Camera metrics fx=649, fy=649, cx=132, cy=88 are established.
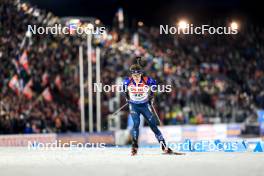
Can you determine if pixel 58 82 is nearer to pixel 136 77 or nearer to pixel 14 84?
pixel 14 84

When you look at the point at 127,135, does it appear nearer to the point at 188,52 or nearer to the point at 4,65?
the point at 4,65

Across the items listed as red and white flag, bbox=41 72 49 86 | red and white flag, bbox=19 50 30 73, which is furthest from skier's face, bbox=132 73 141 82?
A: red and white flag, bbox=41 72 49 86

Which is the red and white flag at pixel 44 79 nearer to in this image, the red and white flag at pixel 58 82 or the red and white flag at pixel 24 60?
the red and white flag at pixel 58 82

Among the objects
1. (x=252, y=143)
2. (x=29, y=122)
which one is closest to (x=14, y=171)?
(x=252, y=143)

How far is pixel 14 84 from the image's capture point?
993 inches

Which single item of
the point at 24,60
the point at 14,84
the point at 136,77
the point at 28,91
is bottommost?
the point at 136,77

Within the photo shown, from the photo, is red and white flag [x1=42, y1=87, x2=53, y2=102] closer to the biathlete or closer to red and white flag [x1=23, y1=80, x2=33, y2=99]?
red and white flag [x1=23, y1=80, x2=33, y2=99]

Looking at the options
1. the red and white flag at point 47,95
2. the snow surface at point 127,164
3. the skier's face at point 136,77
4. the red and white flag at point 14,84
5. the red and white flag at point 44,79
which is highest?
the red and white flag at point 44,79

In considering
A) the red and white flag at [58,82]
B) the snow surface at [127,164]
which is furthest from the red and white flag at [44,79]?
the snow surface at [127,164]

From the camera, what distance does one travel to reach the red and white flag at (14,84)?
25.2m

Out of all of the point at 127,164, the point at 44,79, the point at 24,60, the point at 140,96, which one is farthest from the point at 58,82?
the point at 127,164

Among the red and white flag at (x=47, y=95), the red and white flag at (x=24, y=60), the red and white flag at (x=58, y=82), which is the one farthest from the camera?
the red and white flag at (x=58, y=82)

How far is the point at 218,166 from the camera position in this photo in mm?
11445

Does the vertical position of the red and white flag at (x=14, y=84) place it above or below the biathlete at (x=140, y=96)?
above
